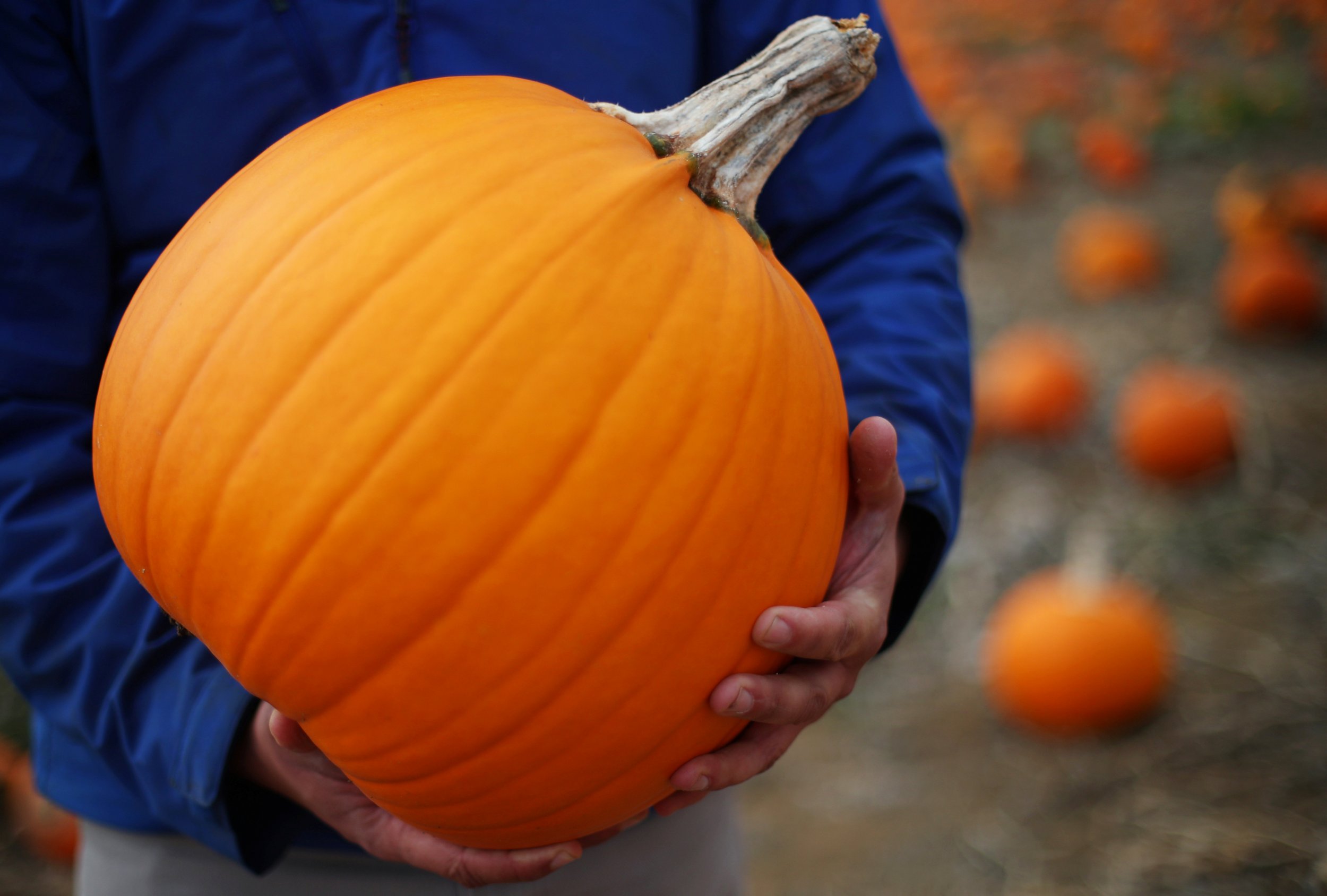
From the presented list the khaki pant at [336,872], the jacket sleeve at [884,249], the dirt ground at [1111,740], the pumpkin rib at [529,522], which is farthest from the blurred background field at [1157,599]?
the pumpkin rib at [529,522]

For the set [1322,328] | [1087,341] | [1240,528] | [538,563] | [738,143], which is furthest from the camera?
[1087,341]

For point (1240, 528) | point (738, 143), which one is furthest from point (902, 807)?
point (738, 143)

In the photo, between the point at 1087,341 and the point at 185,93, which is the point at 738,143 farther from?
the point at 1087,341

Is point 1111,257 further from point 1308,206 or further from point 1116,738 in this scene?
point 1116,738

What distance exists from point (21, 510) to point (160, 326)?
16.1 inches

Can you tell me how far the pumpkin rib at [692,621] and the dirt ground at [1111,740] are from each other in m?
2.09

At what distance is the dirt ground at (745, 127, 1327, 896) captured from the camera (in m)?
2.63

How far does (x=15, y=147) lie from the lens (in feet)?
3.82

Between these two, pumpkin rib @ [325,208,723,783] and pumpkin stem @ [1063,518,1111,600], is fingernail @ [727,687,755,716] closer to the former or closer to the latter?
pumpkin rib @ [325,208,723,783]

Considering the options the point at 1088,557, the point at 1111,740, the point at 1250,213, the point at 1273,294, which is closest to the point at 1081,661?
the point at 1111,740

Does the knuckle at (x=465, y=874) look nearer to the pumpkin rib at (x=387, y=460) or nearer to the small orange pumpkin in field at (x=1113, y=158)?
the pumpkin rib at (x=387, y=460)

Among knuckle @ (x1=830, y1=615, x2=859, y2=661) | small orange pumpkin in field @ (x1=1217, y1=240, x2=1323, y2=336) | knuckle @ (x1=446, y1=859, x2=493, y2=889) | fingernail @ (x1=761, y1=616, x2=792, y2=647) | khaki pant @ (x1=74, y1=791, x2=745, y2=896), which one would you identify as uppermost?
fingernail @ (x1=761, y1=616, x2=792, y2=647)

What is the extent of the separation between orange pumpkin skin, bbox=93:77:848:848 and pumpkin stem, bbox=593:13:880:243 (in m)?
0.08

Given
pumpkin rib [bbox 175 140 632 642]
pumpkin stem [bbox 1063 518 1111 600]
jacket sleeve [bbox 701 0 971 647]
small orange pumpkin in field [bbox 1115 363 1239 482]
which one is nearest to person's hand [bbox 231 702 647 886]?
pumpkin rib [bbox 175 140 632 642]
